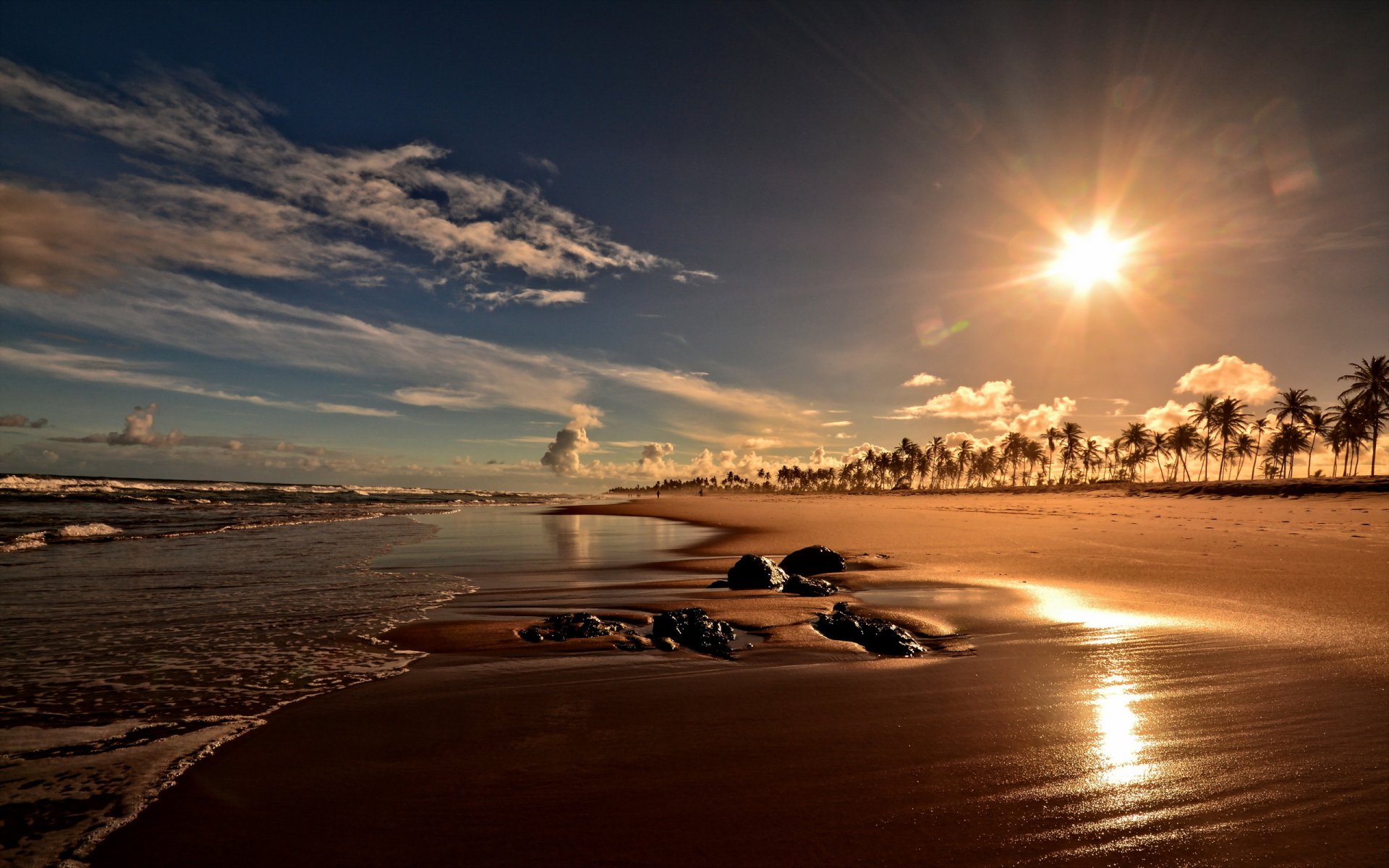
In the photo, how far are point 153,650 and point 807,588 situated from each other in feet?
28.7

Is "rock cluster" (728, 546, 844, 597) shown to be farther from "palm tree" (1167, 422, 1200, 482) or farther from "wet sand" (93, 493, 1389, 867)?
"palm tree" (1167, 422, 1200, 482)

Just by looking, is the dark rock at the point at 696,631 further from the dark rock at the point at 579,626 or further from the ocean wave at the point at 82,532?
the ocean wave at the point at 82,532

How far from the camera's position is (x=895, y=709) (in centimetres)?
476

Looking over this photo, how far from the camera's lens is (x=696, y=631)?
6984mm

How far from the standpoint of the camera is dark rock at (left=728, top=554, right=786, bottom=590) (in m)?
10.8

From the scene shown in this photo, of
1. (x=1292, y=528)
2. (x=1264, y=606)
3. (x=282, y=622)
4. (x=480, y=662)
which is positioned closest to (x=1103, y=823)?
(x=480, y=662)

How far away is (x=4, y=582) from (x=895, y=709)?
1552 cm

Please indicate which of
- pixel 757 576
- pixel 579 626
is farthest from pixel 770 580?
pixel 579 626

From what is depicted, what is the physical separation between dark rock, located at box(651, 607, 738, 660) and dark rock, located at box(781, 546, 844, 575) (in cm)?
553

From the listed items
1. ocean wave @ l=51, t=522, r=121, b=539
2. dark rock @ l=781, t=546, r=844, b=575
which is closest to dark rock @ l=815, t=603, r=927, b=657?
dark rock @ l=781, t=546, r=844, b=575

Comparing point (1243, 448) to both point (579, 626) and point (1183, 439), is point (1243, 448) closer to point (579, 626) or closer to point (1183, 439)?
point (1183, 439)

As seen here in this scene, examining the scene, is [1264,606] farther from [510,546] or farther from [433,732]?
[510,546]

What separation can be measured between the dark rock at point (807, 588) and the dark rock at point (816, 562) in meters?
1.78

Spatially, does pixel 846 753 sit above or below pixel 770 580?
above
